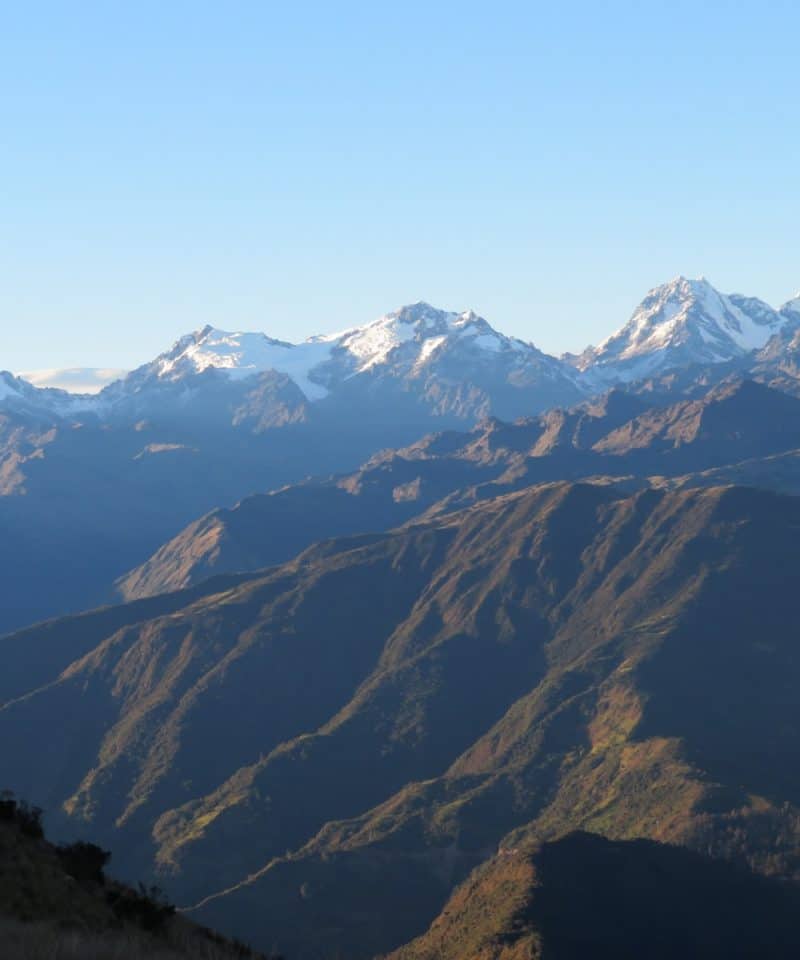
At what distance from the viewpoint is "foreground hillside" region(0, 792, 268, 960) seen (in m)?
47.5

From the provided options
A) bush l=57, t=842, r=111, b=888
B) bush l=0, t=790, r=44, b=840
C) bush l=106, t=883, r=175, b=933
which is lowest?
bush l=106, t=883, r=175, b=933

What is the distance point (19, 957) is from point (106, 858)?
24280mm

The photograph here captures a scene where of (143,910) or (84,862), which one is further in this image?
(84,862)

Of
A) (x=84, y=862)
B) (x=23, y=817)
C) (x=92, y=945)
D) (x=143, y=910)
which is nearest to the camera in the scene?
(x=92, y=945)

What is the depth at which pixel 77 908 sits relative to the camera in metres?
57.4

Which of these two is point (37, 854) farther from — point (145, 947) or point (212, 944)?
point (145, 947)

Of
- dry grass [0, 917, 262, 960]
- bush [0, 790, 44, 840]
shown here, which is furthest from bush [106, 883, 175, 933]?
bush [0, 790, 44, 840]

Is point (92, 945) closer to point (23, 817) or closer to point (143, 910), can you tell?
point (143, 910)

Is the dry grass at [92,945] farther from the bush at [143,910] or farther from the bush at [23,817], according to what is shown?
the bush at [23,817]

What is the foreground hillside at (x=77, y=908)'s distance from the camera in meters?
47.5

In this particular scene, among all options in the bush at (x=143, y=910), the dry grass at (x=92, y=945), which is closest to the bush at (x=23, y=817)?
the bush at (x=143, y=910)

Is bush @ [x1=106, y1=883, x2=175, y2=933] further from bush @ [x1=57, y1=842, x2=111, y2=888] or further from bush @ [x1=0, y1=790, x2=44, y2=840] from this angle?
bush @ [x1=0, y1=790, x2=44, y2=840]

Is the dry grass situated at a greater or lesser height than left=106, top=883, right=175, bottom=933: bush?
greater

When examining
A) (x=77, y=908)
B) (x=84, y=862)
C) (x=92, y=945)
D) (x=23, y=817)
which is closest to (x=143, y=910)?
(x=77, y=908)
